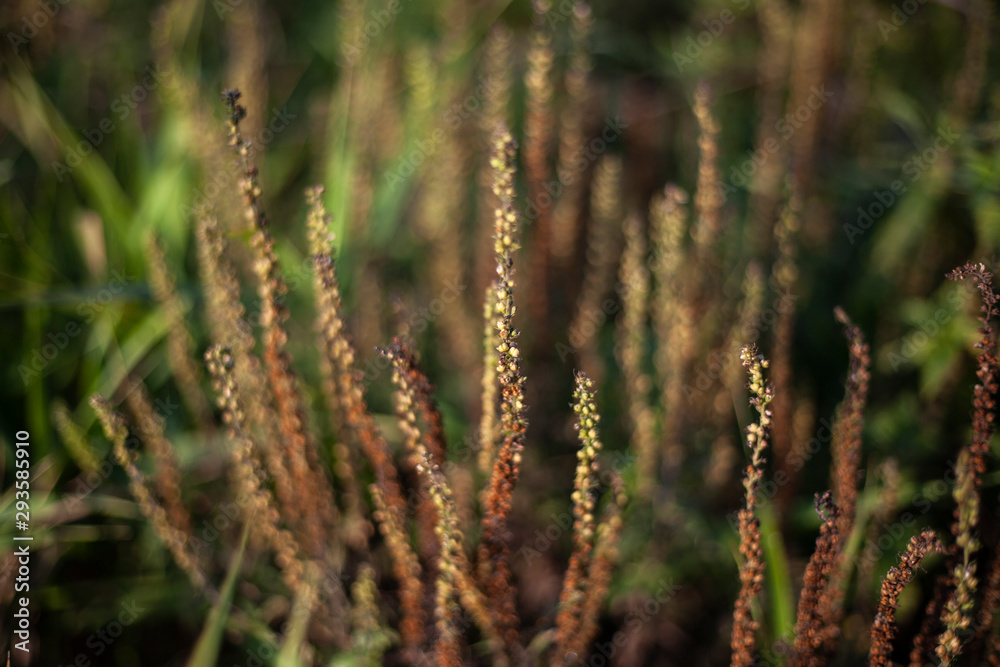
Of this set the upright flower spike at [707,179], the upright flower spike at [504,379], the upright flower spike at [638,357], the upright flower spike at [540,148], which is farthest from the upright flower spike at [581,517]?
the upright flower spike at [540,148]

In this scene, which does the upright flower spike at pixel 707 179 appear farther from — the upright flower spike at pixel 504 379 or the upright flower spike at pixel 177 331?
the upright flower spike at pixel 177 331

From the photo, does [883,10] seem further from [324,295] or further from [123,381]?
[123,381]

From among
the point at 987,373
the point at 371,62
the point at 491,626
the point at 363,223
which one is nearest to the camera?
the point at 987,373

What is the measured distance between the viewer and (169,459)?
236 centimetres

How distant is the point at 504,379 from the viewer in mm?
1563

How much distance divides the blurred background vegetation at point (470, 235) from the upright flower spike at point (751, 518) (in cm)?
31

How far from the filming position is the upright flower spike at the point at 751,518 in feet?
5.06

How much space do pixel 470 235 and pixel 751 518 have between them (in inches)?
88.8

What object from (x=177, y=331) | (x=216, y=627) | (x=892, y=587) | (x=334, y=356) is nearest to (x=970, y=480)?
(x=892, y=587)

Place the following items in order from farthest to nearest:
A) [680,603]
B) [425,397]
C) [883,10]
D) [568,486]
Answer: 1. [883,10]
2. [568,486]
3. [680,603]
4. [425,397]

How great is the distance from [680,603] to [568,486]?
57cm

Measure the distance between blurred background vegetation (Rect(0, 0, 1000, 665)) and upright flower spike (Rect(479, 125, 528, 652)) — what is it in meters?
0.46

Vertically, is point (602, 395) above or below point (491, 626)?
above

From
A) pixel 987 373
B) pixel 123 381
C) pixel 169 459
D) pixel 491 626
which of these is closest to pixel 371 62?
pixel 123 381
